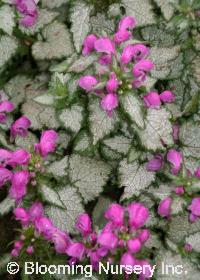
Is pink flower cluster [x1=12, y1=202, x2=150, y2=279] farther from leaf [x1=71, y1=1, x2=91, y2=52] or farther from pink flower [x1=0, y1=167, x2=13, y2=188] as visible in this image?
leaf [x1=71, y1=1, x2=91, y2=52]

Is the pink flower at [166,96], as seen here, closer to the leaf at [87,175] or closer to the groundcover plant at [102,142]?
the groundcover plant at [102,142]

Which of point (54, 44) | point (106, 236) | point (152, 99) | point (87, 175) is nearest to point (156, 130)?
point (152, 99)

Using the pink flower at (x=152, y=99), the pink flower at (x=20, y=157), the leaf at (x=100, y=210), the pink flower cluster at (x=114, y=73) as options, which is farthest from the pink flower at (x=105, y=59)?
the leaf at (x=100, y=210)

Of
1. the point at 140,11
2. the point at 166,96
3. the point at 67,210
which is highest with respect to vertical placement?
the point at 140,11

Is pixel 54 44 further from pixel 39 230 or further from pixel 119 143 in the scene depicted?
pixel 39 230

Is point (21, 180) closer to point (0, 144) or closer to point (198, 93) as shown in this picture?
point (0, 144)

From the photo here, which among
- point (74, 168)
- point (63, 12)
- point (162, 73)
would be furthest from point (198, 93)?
point (63, 12)
